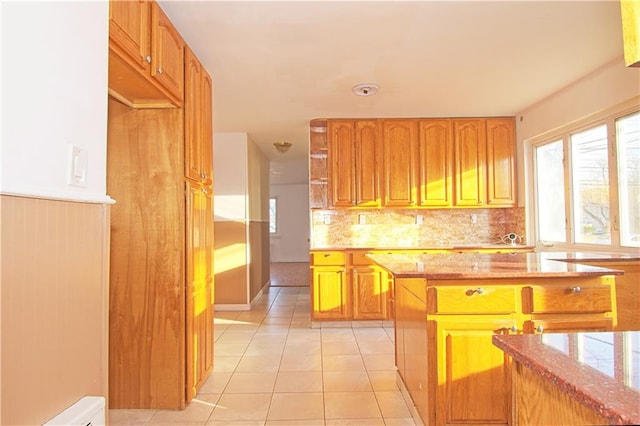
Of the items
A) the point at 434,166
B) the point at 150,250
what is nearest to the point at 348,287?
the point at 434,166

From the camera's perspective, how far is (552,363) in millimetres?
733

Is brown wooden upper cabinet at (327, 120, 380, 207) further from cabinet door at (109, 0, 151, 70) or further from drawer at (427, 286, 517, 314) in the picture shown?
cabinet door at (109, 0, 151, 70)

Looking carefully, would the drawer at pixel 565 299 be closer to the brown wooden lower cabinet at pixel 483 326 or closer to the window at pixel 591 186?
the brown wooden lower cabinet at pixel 483 326

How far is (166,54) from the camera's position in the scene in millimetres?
2154

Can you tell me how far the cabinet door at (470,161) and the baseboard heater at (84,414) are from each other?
4.10 meters

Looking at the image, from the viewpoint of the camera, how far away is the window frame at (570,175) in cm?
313

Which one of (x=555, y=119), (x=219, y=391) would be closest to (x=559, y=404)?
(x=219, y=391)

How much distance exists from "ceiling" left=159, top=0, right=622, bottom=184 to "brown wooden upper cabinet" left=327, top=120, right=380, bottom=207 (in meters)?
0.34

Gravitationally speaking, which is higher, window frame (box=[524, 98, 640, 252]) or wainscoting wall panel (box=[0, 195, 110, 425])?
window frame (box=[524, 98, 640, 252])

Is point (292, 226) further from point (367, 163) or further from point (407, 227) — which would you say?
point (367, 163)

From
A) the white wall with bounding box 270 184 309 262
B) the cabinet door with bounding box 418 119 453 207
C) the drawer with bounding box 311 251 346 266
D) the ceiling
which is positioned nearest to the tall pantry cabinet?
the ceiling

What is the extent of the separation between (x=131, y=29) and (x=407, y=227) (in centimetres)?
376

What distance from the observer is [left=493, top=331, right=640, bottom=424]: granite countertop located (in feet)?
1.89

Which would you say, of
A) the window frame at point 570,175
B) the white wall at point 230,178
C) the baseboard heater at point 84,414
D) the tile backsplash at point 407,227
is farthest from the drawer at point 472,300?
the white wall at point 230,178
